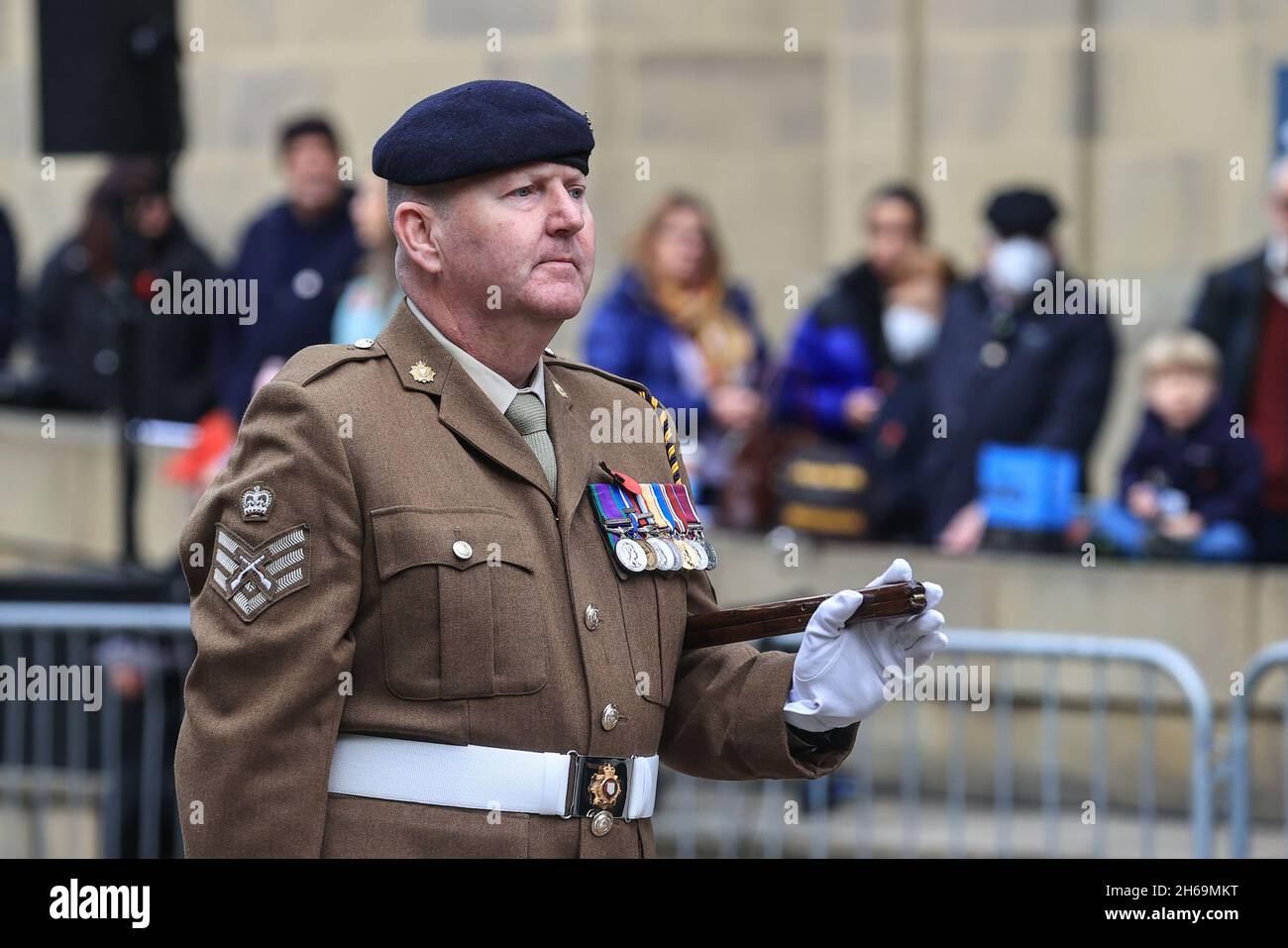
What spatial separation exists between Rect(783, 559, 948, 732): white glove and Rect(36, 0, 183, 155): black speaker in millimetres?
5171

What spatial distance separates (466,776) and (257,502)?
0.49 metres

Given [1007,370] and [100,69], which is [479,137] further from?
[1007,370]

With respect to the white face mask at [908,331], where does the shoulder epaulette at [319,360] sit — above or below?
above

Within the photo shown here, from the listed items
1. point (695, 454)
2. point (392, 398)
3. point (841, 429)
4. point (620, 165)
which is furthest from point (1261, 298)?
point (392, 398)

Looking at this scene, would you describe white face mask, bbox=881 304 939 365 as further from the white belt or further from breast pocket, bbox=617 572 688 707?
the white belt

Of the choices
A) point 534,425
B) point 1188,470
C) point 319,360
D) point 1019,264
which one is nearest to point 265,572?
point 319,360

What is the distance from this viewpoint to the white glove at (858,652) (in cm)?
332

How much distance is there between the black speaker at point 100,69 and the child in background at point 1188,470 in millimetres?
3679

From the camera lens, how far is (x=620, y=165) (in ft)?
37.2

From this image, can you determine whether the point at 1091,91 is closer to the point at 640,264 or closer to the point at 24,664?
the point at 640,264

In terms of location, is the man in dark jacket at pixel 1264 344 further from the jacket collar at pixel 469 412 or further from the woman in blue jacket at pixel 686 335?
the jacket collar at pixel 469 412

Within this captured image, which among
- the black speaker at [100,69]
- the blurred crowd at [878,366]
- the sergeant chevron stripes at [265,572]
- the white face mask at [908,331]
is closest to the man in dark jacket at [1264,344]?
the blurred crowd at [878,366]

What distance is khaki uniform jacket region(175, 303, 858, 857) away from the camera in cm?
312

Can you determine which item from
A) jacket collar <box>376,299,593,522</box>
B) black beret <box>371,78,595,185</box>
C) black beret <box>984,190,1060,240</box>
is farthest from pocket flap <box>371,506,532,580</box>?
black beret <box>984,190,1060,240</box>
